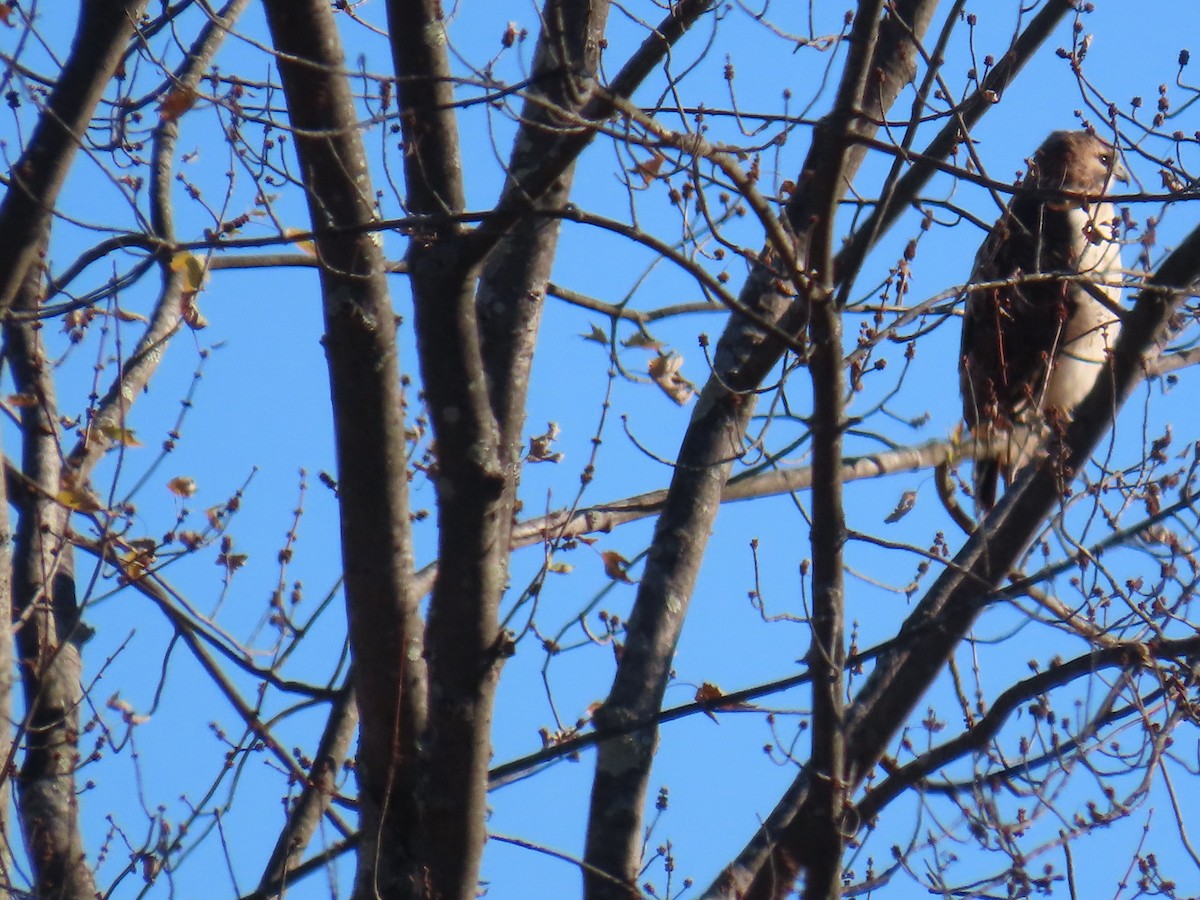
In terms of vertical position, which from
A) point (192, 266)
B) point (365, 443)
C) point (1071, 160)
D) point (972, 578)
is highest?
point (1071, 160)

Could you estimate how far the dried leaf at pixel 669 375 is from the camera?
11.9 feet

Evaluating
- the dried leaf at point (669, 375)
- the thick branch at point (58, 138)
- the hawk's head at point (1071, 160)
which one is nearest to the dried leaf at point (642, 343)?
the dried leaf at point (669, 375)

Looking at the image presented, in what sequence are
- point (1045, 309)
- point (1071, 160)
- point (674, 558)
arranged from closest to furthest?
point (674, 558) → point (1045, 309) → point (1071, 160)

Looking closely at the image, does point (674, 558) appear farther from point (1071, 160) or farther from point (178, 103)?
point (1071, 160)

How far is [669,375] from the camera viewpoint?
3.64m

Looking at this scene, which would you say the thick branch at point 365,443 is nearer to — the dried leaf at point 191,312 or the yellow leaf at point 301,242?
the yellow leaf at point 301,242

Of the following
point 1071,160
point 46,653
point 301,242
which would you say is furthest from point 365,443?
point 1071,160

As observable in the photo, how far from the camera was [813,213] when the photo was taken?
2691 mm

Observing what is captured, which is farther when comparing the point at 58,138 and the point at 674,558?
the point at 674,558

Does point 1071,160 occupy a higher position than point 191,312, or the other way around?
point 1071,160

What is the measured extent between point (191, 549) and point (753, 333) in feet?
5.70

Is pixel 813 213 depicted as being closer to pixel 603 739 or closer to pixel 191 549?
pixel 603 739

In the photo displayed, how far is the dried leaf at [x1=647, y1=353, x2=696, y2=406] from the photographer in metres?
3.62

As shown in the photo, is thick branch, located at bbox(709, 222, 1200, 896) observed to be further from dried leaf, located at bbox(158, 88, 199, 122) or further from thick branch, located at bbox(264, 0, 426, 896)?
dried leaf, located at bbox(158, 88, 199, 122)
